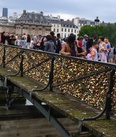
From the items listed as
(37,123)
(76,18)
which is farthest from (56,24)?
(37,123)

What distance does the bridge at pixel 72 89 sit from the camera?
5.87 m

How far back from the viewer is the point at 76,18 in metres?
195

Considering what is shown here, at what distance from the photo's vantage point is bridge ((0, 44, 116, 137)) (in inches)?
231

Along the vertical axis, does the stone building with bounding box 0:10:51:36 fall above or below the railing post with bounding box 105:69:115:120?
above

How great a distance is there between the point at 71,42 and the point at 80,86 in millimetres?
1689

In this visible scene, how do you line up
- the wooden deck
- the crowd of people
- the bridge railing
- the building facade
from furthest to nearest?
the building facade → the crowd of people → the bridge railing → the wooden deck

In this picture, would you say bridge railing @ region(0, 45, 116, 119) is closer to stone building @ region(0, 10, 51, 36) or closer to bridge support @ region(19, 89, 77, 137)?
bridge support @ region(19, 89, 77, 137)

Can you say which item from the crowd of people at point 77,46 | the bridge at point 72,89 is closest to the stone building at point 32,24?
the crowd of people at point 77,46

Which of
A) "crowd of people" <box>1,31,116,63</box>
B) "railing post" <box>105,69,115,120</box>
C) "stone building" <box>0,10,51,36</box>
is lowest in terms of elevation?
"railing post" <box>105,69,115,120</box>

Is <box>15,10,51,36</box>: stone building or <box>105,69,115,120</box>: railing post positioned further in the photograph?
<box>15,10,51,36</box>: stone building

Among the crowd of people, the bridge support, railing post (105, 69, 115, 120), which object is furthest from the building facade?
railing post (105, 69, 115, 120)

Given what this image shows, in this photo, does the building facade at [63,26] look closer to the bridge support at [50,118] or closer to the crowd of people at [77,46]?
the crowd of people at [77,46]

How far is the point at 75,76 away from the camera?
7.34 m

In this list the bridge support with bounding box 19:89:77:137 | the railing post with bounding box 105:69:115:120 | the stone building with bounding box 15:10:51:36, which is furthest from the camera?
the stone building with bounding box 15:10:51:36
